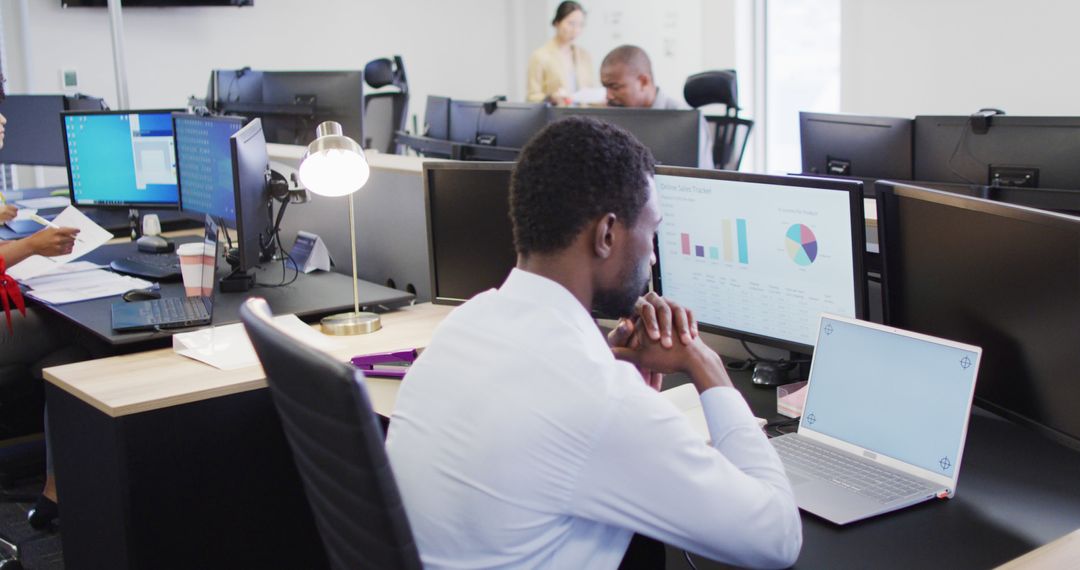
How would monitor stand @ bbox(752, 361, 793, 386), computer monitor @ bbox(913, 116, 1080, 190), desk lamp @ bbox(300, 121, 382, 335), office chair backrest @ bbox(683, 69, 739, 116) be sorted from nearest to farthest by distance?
monitor stand @ bbox(752, 361, 793, 386) → computer monitor @ bbox(913, 116, 1080, 190) → desk lamp @ bbox(300, 121, 382, 335) → office chair backrest @ bbox(683, 69, 739, 116)

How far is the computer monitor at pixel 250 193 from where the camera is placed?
2.51 m

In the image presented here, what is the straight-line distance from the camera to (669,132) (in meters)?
2.76

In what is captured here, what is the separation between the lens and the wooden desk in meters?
2.02

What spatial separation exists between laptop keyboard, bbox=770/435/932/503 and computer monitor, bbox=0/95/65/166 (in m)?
3.76

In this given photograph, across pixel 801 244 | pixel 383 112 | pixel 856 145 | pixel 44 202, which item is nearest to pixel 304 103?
pixel 383 112

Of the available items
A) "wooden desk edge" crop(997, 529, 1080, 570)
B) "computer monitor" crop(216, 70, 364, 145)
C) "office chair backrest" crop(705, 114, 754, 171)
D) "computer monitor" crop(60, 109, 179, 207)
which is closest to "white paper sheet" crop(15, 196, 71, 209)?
"computer monitor" crop(60, 109, 179, 207)

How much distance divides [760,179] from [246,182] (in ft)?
4.39

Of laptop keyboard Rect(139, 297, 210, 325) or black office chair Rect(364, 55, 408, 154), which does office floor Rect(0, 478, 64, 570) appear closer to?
laptop keyboard Rect(139, 297, 210, 325)

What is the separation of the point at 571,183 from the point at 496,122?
→ 7.17ft

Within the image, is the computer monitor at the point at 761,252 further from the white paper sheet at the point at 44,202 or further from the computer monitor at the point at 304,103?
the white paper sheet at the point at 44,202

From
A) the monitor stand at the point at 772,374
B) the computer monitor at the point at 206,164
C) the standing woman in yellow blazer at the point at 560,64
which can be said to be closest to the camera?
the monitor stand at the point at 772,374

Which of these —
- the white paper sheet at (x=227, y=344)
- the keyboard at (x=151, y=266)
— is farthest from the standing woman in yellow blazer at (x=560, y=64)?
the white paper sheet at (x=227, y=344)

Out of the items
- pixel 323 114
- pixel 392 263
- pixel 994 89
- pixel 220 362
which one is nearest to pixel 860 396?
pixel 220 362

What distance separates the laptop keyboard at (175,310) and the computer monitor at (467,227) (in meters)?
0.56
